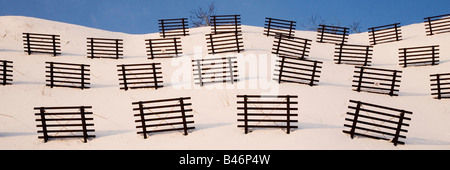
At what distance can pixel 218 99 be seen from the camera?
13.4 metres

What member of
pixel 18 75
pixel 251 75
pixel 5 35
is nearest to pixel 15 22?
pixel 5 35

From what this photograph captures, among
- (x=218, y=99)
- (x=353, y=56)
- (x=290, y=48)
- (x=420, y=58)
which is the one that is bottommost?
(x=218, y=99)

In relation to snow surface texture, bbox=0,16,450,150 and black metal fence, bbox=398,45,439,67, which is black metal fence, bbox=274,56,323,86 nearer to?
snow surface texture, bbox=0,16,450,150

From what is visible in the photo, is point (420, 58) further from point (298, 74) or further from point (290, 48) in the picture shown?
point (298, 74)

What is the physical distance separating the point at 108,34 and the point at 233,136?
22089 millimetres

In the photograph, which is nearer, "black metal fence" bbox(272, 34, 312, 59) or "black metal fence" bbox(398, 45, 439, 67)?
"black metal fence" bbox(398, 45, 439, 67)

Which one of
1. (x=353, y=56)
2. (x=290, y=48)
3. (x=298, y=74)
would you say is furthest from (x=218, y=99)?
(x=353, y=56)

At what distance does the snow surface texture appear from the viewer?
31.9 ft

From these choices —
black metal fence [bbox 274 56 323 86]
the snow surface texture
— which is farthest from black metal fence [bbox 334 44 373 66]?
black metal fence [bbox 274 56 323 86]

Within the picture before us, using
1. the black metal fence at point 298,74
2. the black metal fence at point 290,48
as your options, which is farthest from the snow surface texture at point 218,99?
the black metal fence at point 290,48

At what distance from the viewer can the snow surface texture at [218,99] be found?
9.73 meters

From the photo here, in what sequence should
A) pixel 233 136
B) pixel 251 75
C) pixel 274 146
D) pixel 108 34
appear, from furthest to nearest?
pixel 108 34, pixel 251 75, pixel 233 136, pixel 274 146
